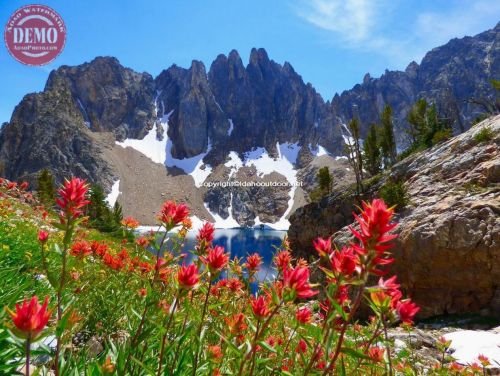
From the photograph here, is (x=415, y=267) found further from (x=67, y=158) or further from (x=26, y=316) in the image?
(x=67, y=158)

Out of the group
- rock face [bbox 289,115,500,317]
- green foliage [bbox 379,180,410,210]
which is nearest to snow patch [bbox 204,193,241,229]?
green foliage [bbox 379,180,410,210]

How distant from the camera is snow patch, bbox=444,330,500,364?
8398 millimetres

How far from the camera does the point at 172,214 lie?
118 inches

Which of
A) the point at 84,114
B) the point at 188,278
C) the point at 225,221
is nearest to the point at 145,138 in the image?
the point at 84,114

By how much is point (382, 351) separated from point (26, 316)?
9.00 ft

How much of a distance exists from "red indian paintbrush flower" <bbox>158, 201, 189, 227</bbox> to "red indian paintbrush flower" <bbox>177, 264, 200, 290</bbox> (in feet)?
2.61

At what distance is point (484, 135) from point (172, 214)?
60.6 feet

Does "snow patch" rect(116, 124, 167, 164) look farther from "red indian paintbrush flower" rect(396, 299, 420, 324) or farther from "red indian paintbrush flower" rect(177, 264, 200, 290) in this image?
"red indian paintbrush flower" rect(396, 299, 420, 324)

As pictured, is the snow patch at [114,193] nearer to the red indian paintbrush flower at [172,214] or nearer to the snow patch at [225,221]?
the snow patch at [225,221]

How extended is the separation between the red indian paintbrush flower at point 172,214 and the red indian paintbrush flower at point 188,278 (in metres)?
0.80

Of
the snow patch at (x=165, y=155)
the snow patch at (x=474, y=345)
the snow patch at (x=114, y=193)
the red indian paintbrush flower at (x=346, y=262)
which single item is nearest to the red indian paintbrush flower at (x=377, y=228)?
the red indian paintbrush flower at (x=346, y=262)

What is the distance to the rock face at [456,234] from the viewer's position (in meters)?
13.0

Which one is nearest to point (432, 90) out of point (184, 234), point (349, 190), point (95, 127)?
point (95, 127)

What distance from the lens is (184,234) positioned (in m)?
5.12
